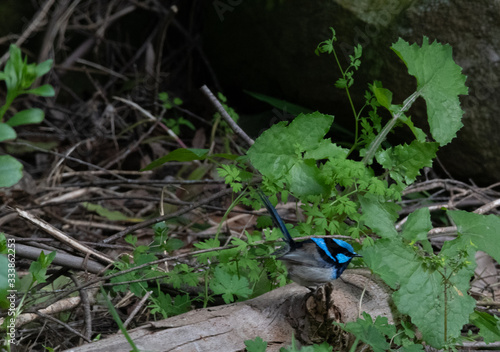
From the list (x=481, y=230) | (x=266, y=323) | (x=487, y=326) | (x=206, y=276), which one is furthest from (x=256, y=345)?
(x=481, y=230)

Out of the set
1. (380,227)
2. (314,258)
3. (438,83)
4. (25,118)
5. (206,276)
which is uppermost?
(438,83)

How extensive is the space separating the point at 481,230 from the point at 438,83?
71cm

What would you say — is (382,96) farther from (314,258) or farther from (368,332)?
(368,332)

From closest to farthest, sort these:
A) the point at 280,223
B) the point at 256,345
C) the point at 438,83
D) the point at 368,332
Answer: the point at 256,345 < the point at 368,332 < the point at 280,223 < the point at 438,83

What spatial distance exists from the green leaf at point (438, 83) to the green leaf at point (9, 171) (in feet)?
5.70

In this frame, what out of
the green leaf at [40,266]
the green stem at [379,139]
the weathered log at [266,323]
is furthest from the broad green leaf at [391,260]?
the green leaf at [40,266]

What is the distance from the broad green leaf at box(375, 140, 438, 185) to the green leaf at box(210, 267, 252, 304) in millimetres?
825

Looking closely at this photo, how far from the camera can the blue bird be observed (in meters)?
2.10

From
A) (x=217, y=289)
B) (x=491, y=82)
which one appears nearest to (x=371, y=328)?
(x=217, y=289)

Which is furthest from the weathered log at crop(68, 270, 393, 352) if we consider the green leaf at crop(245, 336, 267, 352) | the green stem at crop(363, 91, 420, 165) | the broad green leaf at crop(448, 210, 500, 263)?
the green stem at crop(363, 91, 420, 165)

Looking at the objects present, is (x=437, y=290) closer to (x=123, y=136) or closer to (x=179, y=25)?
(x=123, y=136)

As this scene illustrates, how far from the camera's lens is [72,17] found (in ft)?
15.8

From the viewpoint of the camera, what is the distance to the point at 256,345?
1.84 m

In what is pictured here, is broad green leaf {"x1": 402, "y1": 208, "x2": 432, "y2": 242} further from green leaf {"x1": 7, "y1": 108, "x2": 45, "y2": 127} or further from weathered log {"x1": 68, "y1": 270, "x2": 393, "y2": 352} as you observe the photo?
green leaf {"x1": 7, "y1": 108, "x2": 45, "y2": 127}
